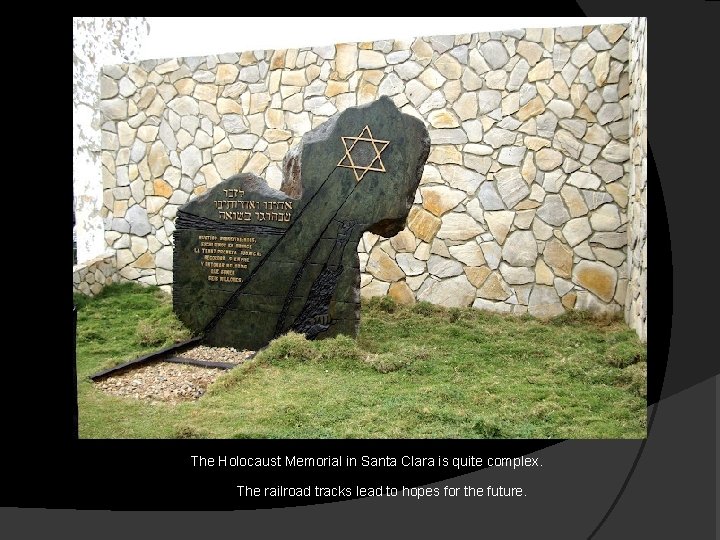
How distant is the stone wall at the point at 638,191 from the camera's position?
5.48m

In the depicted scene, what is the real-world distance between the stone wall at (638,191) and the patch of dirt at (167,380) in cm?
336

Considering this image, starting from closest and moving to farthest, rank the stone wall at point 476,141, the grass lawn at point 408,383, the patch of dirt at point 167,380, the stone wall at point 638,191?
1. the grass lawn at point 408,383
2. the patch of dirt at point 167,380
3. the stone wall at point 638,191
4. the stone wall at point 476,141

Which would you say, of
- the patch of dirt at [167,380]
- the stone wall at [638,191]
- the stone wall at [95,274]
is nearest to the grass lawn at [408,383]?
the patch of dirt at [167,380]

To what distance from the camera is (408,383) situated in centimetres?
456

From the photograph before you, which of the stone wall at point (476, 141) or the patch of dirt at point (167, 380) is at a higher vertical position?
the stone wall at point (476, 141)

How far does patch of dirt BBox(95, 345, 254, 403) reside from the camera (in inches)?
179

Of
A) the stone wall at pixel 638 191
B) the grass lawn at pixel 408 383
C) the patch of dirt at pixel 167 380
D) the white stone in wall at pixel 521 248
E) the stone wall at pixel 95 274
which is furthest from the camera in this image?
the stone wall at pixel 95 274

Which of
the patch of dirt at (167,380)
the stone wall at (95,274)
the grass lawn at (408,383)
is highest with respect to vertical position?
the stone wall at (95,274)

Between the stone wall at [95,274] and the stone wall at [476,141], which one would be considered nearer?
the stone wall at [476,141]

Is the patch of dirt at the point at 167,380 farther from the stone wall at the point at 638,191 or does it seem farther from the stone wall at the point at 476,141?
the stone wall at the point at 638,191

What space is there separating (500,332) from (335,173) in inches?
82.8

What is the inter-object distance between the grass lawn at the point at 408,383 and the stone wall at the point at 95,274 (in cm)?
112

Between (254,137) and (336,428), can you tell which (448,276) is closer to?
(254,137)

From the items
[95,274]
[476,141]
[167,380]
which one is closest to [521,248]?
[476,141]
